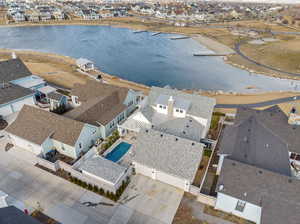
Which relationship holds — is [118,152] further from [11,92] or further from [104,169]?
[11,92]

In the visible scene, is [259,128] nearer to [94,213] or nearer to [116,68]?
[94,213]

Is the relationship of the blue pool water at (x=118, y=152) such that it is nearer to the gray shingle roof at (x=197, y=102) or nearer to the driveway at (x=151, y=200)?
the driveway at (x=151, y=200)

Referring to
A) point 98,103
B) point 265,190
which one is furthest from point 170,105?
point 265,190

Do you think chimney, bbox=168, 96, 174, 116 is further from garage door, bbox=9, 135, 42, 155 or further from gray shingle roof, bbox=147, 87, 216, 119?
garage door, bbox=9, 135, 42, 155

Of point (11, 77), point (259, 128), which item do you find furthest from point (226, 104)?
point (11, 77)

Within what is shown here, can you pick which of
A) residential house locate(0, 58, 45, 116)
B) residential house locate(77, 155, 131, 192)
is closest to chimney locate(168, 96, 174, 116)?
residential house locate(77, 155, 131, 192)

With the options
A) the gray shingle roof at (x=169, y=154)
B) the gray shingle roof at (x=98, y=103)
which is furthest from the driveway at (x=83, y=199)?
the gray shingle roof at (x=98, y=103)

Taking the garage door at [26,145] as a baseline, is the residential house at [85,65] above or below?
above

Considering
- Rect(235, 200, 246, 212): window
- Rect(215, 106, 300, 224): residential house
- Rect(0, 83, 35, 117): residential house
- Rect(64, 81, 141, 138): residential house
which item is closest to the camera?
Rect(215, 106, 300, 224): residential house
